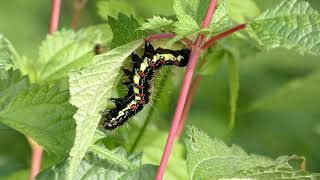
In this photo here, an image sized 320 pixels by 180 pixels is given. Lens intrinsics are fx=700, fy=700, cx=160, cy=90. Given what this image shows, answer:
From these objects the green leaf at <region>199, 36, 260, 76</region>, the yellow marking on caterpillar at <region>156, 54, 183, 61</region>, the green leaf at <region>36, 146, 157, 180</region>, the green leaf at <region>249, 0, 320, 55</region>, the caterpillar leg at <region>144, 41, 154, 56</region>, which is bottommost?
the green leaf at <region>36, 146, 157, 180</region>

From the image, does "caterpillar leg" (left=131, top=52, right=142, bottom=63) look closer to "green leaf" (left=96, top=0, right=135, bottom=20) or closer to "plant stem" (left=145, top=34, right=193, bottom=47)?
"plant stem" (left=145, top=34, right=193, bottom=47)

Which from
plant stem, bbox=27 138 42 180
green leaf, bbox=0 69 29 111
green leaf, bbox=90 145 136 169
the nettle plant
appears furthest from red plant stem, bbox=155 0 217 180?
plant stem, bbox=27 138 42 180

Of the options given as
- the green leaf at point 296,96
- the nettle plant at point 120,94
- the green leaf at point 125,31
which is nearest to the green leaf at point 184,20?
the nettle plant at point 120,94

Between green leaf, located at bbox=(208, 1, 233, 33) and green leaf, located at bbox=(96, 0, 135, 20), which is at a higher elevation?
green leaf, located at bbox=(96, 0, 135, 20)

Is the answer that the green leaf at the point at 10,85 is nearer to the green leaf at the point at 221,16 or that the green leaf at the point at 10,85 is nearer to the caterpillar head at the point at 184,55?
the caterpillar head at the point at 184,55

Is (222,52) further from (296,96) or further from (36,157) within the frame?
(296,96)

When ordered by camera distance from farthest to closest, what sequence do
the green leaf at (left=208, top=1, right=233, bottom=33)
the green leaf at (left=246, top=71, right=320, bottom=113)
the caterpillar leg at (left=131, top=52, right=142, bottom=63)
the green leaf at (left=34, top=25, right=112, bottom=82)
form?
the green leaf at (left=246, top=71, right=320, bottom=113) < the green leaf at (left=34, top=25, right=112, bottom=82) < the caterpillar leg at (left=131, top=52, right=142, bottom=63) < the green leaf at (left=208, top=1, right=233, bottom=33)
